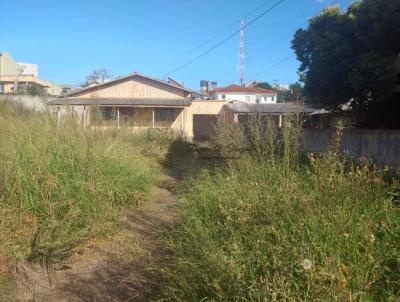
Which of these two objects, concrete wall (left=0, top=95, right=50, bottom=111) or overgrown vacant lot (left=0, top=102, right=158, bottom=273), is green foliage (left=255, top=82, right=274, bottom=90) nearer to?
concrete wall (left=0, top=95, right=50, bottom=111)

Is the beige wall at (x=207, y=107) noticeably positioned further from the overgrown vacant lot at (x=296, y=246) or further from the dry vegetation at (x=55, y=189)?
the overgrown vacant lot at (x=296, y=246)

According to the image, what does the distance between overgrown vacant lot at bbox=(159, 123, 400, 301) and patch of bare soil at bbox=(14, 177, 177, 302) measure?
35cm

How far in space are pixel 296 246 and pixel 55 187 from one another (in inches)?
132

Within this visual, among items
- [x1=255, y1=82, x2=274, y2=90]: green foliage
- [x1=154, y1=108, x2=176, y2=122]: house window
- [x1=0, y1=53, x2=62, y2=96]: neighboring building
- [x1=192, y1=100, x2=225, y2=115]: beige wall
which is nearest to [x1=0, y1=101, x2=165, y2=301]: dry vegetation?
[x1=154, y1=108, x2=176, y2=122]: house window

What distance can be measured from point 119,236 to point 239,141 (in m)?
3.28

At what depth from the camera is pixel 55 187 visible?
16.1ft

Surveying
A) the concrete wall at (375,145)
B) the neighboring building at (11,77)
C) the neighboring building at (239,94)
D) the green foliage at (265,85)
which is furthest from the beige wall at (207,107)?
the green foliage at (265,85)

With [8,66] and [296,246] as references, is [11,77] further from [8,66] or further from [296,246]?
[296,246]

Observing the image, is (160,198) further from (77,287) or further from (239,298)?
(239,298)

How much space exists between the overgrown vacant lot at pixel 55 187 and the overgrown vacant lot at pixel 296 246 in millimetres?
1438

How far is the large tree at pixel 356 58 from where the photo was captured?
820 cm

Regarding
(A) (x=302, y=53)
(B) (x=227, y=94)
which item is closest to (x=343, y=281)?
(A) (x=302, y=53)

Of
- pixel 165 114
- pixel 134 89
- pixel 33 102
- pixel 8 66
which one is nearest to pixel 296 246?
pixel 33 102

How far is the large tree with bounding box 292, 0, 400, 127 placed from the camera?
8203 millimetres
